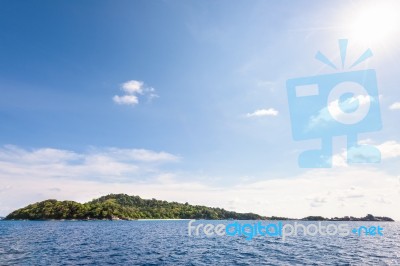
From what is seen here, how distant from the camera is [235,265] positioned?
1752 inches

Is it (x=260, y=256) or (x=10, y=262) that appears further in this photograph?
(x=260, y=256)

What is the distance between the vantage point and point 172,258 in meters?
50.8

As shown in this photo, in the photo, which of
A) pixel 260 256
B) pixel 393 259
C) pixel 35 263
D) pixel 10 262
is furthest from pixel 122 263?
pixel 393 259

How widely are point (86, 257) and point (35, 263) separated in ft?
27.3

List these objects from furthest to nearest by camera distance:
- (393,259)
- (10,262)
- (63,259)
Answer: (393,259)
(63,259)
(10,262)

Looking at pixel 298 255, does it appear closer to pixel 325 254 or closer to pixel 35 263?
pixel 325 254

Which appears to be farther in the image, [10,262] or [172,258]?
[172,258]

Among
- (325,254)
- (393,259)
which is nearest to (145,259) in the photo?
(325,254)

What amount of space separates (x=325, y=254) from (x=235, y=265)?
73.0 feet

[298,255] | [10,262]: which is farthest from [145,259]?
[298,255]

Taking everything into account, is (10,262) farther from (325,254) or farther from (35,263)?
(325,254)

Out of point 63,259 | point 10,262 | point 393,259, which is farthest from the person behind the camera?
point 393,259

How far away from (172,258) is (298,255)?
→ 77.6ft

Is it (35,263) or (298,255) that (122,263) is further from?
(298,255)
